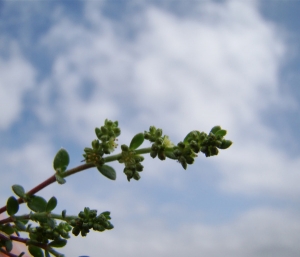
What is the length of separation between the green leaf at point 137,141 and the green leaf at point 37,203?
1.37 feet

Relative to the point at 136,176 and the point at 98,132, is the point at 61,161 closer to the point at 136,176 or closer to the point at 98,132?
the point at 98,132

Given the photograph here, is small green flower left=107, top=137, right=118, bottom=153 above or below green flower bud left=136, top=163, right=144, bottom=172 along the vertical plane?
above

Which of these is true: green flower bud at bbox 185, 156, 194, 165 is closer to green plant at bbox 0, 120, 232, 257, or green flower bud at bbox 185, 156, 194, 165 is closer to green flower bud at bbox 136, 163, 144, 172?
green plant at bbox 0, 120, 232, 257

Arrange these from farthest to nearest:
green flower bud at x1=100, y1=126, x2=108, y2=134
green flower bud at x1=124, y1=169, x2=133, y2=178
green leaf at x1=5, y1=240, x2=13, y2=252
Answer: green leaf at x1=5, y1=240, x2=13, y2=252 < green flower bud at x1=100, y1=126, x2=108, y2=134 < green flower bud at x1=124, y1=169, x2=133, y2=178

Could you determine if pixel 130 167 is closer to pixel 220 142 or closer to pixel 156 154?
pixel 156 154

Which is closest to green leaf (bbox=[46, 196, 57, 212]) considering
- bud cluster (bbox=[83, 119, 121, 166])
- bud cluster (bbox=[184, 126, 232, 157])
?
bud cluster (bbox=[83, 119, 121, 166])

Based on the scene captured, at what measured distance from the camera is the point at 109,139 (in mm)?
1581

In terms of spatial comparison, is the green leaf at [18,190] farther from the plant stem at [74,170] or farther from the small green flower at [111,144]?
the small green flower at [111,144]

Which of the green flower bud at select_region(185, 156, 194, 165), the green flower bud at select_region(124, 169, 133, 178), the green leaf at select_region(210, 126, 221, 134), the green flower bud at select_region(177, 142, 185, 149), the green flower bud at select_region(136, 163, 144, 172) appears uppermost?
the green leaf at select_region(210, 126, 221, 134)

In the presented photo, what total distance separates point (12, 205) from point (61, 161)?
258 millimetres

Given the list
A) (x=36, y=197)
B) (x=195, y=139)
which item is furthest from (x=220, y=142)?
(x=36, y=197)

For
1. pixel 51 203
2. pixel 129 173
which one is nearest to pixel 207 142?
pixel 129 173

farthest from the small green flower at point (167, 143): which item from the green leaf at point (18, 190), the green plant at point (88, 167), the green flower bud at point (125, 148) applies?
the green leaf at point (18, 190)

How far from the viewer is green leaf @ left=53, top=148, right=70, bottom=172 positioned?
164cm
